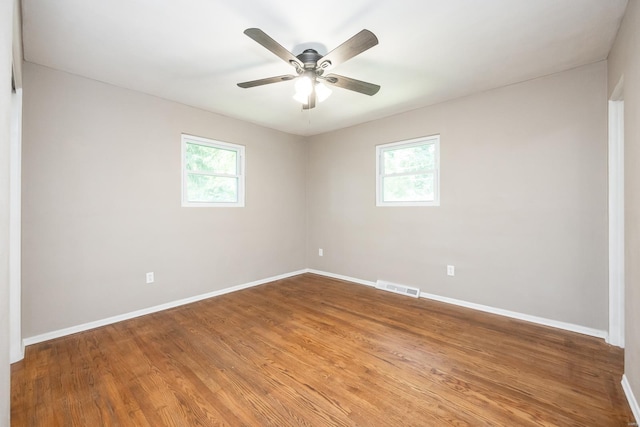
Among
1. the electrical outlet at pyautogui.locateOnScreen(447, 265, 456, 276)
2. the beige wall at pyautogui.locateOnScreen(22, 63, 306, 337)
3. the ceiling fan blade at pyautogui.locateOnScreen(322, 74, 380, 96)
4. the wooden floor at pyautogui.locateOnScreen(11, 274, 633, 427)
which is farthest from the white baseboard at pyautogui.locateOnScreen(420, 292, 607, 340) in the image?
the beige wall at pyautogui.locateOnScreen(22, 63, 306, 337)

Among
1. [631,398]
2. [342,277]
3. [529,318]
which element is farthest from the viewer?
[342,277]

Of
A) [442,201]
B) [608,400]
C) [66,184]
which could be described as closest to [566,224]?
[442,201]

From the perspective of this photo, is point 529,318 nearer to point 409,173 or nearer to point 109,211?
point 409,173

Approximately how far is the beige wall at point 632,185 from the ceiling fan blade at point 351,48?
1.57 meters

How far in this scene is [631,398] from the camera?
161 centimetres

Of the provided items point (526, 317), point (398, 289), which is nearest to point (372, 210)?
point (398, 289)

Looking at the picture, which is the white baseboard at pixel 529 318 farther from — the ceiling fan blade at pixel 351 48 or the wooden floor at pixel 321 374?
the ceiling fan blade at pixel 351 48

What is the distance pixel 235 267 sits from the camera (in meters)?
3.96

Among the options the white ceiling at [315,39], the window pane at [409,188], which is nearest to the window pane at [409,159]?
the window pane at [409,188]

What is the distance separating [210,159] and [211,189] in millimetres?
416

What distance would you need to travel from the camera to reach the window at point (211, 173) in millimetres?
3492

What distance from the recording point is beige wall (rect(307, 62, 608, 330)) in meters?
2.52

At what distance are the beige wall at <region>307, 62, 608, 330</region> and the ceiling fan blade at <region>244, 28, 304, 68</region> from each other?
2.25m

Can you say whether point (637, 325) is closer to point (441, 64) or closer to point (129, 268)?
point (441, 64)
